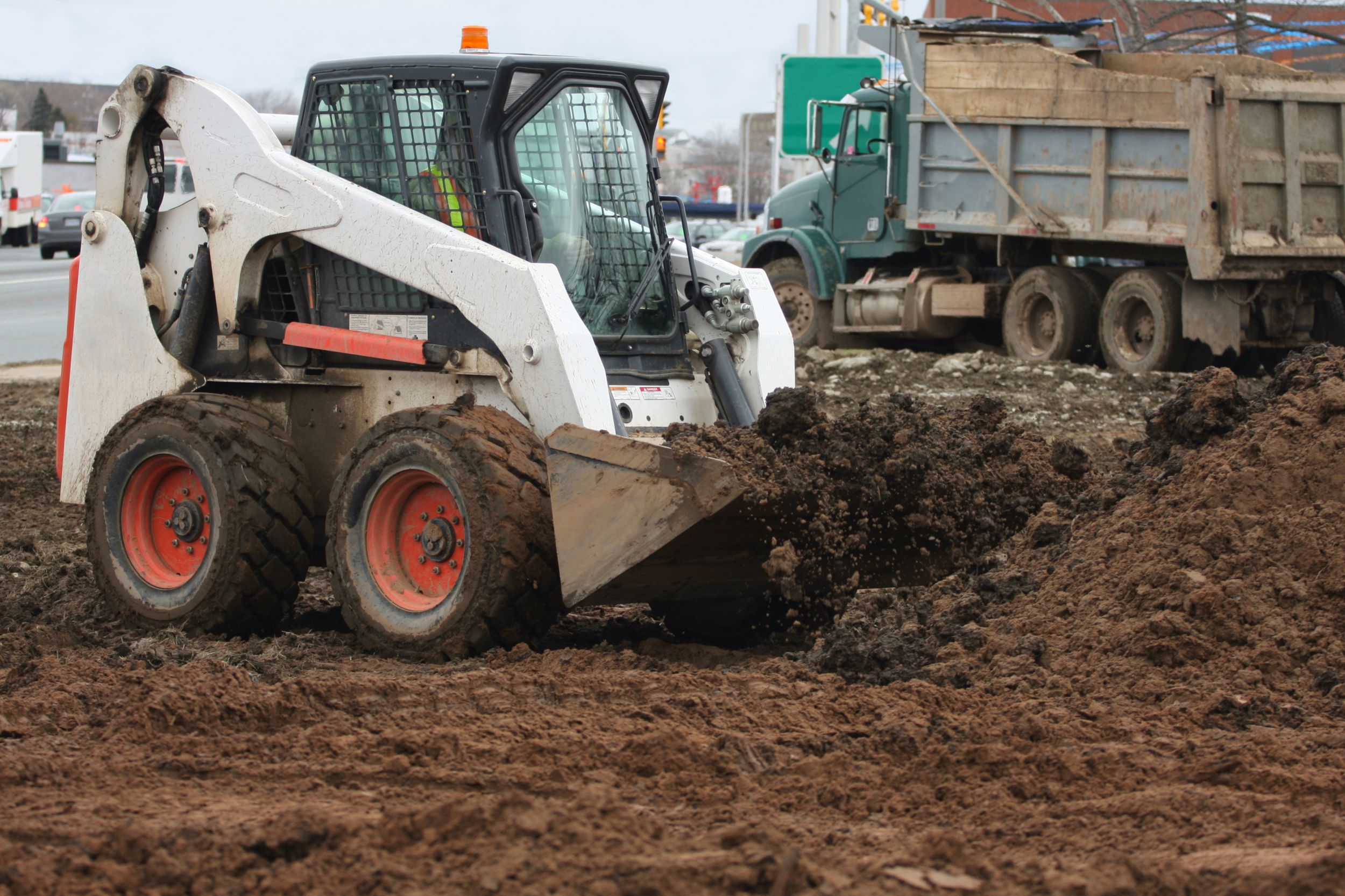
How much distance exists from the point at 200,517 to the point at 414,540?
1.00 meters

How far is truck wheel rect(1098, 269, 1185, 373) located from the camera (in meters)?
14.2

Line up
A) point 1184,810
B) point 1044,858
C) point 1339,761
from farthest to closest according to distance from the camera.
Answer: point 1339,761 < point 1184,810 < point 1044,858

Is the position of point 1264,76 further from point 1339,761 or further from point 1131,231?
point 1339,761

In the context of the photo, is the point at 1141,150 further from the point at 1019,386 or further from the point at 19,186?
the point at 19,186

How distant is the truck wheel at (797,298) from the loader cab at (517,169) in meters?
11.6

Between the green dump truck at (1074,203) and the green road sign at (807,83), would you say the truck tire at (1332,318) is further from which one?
the green road sign at (807,83)

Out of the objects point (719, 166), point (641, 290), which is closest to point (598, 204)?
point (641, 290)

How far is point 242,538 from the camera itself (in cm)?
575

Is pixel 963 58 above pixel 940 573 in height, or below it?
above

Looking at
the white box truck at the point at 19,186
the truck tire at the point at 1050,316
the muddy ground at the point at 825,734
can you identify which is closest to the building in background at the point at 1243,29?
the truck tire at the point at 1050,316

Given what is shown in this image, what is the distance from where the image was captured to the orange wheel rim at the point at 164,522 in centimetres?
606

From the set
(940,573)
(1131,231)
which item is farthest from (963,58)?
(940,573)

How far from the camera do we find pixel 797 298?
59.5 ft

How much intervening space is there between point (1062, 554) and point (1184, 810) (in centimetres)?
211
